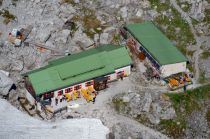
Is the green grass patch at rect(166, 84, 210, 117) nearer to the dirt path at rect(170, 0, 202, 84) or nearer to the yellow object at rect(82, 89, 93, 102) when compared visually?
the dirt path at rect(170, 0, 202, 84)

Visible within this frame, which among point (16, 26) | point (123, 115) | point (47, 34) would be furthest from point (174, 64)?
point (16, 26)

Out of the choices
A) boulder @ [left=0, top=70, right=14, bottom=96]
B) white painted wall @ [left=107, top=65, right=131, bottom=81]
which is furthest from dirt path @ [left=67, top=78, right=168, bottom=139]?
boulder @ [left=0, top=70, right=14, bottom=96]

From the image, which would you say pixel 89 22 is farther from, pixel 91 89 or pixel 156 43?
pixel 91 89

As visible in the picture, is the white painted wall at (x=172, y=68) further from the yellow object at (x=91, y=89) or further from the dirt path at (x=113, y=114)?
the yellow object at (x=91, y=89)

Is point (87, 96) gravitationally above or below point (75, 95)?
above

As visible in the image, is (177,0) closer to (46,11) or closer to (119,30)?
(119,30)

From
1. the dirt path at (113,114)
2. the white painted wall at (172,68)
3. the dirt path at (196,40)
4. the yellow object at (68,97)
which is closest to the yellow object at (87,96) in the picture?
the dirt path at (113,114)

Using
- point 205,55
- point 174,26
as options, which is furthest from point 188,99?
point 174,26
